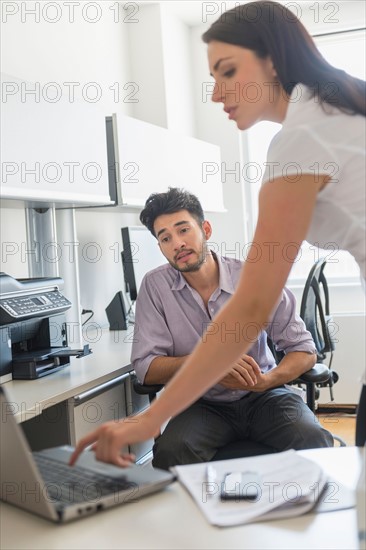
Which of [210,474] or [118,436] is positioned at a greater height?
[118,436]

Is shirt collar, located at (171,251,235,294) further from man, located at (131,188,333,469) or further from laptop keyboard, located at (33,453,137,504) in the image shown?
laptop keyboard, located at (33,453,137,504)

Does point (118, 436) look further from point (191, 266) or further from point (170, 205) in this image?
point (170, 205)

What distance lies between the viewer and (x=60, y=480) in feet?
3.87

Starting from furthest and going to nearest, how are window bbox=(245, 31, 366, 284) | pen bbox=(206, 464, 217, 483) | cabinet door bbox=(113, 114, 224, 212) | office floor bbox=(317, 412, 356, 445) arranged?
window bbox=(245, 31, 366, 284) → office floor bbox=(317, 412, 356, 445) → cabinet door bbox=(113, 114, 224, 212) → pen bbox=(206, 464, 217, 483)

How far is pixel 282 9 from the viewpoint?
118 cm

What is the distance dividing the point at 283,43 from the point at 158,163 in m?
2.43

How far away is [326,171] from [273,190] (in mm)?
86

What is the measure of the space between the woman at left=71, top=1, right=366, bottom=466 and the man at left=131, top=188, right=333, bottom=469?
109 centimetres

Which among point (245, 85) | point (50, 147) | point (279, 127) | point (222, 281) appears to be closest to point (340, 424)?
point (279, 127)

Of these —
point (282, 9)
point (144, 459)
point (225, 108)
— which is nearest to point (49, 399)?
point (144, 459)

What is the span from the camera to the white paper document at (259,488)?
42.8 inches

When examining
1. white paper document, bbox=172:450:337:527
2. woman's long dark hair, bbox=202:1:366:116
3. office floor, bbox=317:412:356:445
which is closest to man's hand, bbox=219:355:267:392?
white paper document, bbox=172:450:337:527

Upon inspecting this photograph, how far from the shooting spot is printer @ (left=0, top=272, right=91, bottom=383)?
2.24 m

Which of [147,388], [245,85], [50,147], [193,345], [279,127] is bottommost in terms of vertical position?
[147,388]
